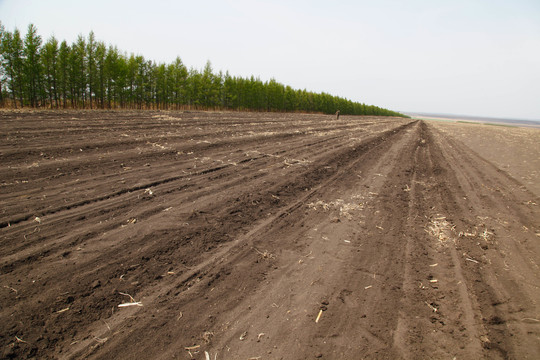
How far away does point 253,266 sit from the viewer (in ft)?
10.9

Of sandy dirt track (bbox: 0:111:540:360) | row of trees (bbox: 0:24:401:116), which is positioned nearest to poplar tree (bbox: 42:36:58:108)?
row of trees (bbox: 0:24:401:116)

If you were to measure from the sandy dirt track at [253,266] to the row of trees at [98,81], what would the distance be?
105 ft

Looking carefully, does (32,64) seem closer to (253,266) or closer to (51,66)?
(51,66)

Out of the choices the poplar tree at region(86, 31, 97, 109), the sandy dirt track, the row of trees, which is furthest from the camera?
the poplar tree at region(86, 31, 97, 109)

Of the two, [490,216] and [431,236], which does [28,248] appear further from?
[490,216]

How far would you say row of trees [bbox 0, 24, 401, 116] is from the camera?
2811cm

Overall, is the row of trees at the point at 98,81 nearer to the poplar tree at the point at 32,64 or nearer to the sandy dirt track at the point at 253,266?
the poplar tree at the point at 32,64

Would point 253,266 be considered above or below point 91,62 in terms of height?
below

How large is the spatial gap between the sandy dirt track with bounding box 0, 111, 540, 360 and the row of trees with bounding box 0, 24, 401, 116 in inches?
1262

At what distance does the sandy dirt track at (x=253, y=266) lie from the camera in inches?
91.0

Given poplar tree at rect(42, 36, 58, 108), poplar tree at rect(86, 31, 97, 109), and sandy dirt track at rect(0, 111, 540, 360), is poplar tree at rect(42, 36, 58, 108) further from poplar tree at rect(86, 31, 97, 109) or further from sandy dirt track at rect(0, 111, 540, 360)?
sandy dirt track at rect(0, 111, 540, 360)

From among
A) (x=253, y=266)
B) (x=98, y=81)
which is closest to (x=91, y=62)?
(x=98, y=81)

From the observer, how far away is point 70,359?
6.72 feet

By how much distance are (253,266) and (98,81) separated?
42.3 meters
